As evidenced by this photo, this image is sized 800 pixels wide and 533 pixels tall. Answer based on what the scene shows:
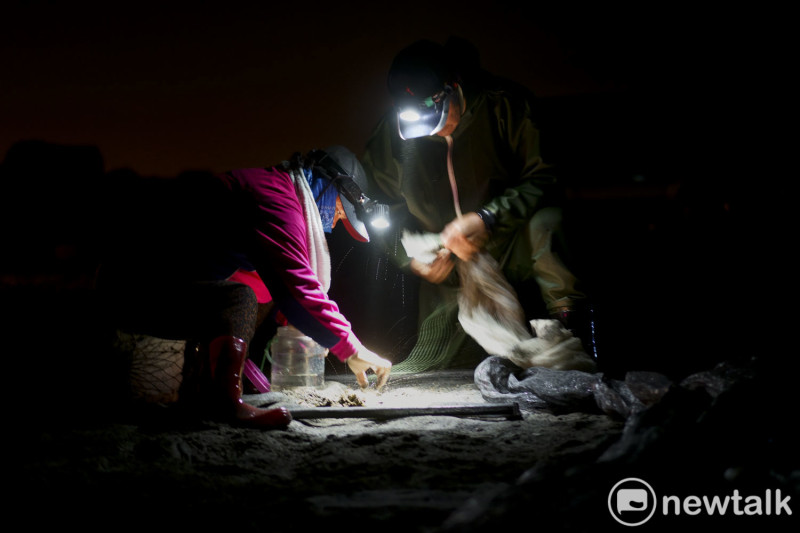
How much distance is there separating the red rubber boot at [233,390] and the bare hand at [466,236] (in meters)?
1.94

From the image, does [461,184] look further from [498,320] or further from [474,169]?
[498,320]

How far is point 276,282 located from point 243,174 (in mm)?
748

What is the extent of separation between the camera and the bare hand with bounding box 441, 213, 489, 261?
3.91m

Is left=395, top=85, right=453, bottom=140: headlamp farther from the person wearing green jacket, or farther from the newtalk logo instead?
the newtalk logo

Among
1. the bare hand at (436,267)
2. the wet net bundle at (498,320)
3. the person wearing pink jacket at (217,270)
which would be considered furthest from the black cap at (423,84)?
the person wearing pink jacket at (217,270)

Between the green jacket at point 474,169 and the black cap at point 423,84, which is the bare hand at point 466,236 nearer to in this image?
the green jacket at point 474,169

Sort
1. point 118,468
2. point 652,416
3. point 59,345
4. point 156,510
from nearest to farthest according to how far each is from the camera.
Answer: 1. point 156,510
2. point 652,416
3. point 118,468
4. point 59,345

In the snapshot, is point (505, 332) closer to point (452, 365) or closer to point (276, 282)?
point (452, 365)

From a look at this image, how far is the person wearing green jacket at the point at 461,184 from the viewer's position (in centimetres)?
391

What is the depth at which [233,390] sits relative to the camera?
2615 millimetres

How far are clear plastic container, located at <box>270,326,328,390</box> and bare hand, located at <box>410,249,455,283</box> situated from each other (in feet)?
3.70

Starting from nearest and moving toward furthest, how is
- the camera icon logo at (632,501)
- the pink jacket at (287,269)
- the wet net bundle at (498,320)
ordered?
the camera icon logo at (632,501)
the pink jacket at (287,269)
the wet net bundle at (498,320)

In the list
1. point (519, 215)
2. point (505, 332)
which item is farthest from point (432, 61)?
point (505, 332)

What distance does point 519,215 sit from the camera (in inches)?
155
